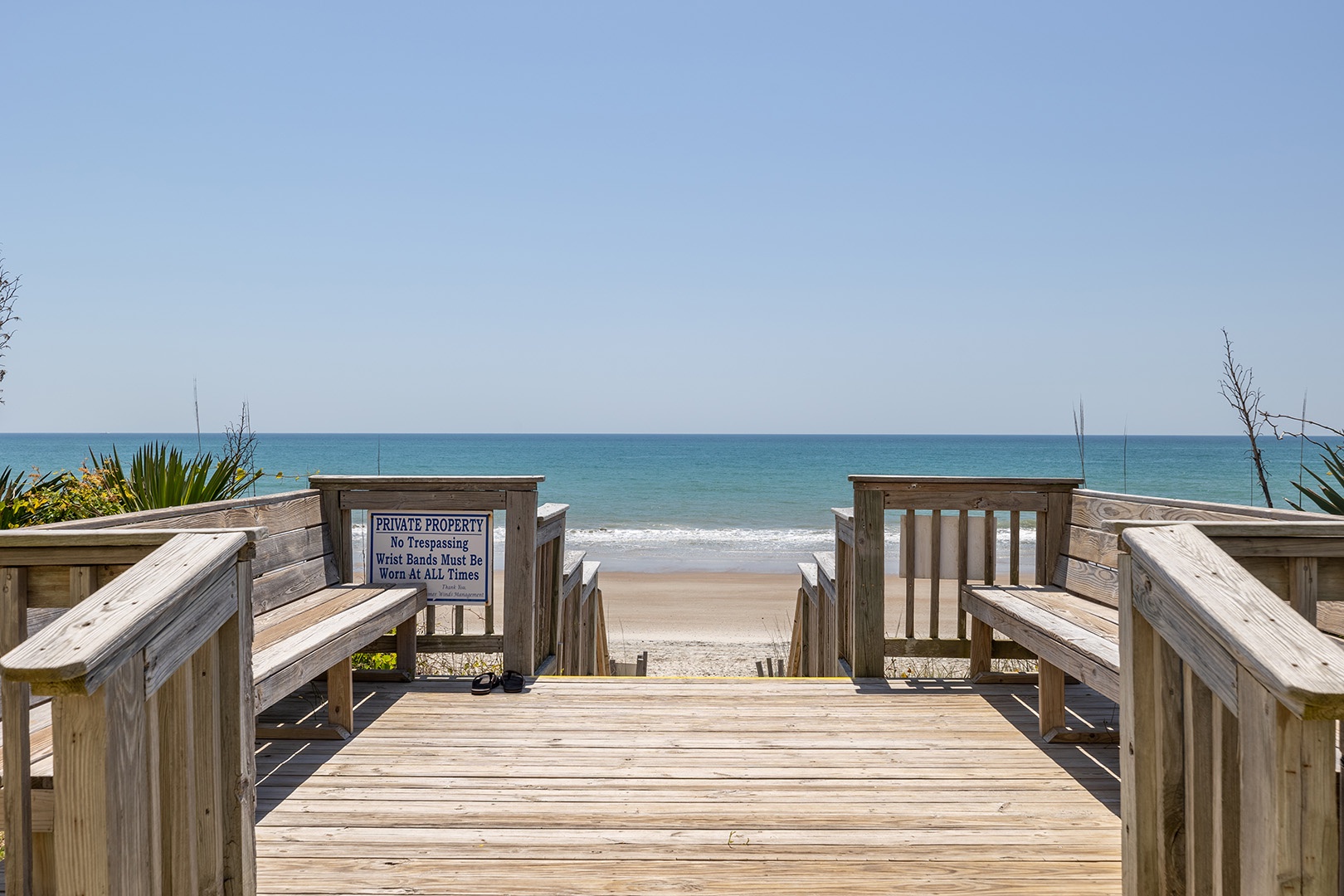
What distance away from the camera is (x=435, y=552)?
459cm

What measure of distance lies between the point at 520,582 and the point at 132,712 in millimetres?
2975

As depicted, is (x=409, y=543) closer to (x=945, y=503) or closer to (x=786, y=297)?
(x=945, y=503)

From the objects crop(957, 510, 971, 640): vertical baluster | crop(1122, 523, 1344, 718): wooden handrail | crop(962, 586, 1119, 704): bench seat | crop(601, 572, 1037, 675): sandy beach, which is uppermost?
crop(1122, 523, 1344, 718): wooden handrail

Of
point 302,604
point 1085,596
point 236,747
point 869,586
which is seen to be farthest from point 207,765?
point 1085,596

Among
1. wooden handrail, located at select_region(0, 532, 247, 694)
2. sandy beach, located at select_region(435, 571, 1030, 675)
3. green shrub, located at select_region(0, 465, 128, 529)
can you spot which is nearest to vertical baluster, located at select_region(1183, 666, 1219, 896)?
wooden handrail, located at select_region(0, 532, 247, 694)

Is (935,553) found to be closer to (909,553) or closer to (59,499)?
(909,553)

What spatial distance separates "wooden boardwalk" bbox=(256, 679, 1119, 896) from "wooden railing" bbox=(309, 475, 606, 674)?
441 mm

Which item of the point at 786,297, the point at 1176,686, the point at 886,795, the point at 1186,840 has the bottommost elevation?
the point at 886,795

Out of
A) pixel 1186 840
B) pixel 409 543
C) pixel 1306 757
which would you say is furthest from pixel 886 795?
pixel 409 543

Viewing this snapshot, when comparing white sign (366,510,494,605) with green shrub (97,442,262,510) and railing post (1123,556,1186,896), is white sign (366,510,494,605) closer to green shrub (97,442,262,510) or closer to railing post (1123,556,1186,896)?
green shrub (97,442,262,510)

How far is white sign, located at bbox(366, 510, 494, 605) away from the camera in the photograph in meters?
4.56

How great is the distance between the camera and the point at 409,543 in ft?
15.1

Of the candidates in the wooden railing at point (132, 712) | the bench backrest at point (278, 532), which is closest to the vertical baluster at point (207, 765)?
the wooden railing at point (132, 712)

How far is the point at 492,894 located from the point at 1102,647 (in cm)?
228
